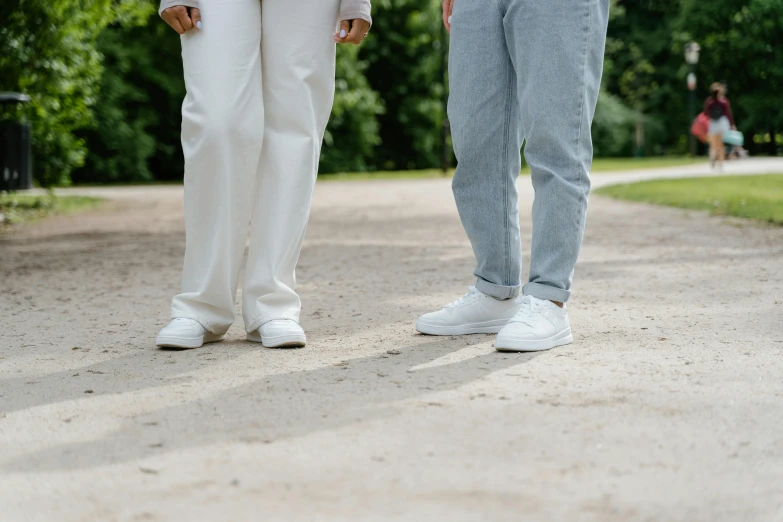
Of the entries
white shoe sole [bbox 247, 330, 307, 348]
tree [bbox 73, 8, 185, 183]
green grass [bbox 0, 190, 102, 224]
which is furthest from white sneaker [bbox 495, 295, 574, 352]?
tree [bbox 73, 8, 185, 183]

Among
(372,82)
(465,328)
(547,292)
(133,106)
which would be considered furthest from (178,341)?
(372,82)

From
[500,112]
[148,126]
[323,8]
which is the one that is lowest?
[148,126]

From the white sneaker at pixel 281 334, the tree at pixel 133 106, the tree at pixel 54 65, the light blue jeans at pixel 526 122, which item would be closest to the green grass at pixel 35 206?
the tree at pixel 54 65

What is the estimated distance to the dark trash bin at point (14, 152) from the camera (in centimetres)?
1095

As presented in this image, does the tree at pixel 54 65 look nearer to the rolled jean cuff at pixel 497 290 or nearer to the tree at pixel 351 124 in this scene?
the rolled jean cuff at pixel 497 290

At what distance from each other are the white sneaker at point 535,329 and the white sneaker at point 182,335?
39.5 inches

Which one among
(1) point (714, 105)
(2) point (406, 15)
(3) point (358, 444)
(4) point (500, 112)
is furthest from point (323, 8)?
(2) point (406, 15)

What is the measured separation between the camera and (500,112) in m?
3.81

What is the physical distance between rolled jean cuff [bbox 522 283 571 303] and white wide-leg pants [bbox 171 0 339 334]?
81 cm

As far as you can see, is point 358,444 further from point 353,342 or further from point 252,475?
point 353,342

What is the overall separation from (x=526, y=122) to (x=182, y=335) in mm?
1342

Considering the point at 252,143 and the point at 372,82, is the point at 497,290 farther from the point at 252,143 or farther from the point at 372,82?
the point at 372,82

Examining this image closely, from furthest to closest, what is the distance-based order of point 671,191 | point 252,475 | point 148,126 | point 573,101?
point 148,126
point 671,191
point 573,101
point 252,475

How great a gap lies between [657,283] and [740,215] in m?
5.02
